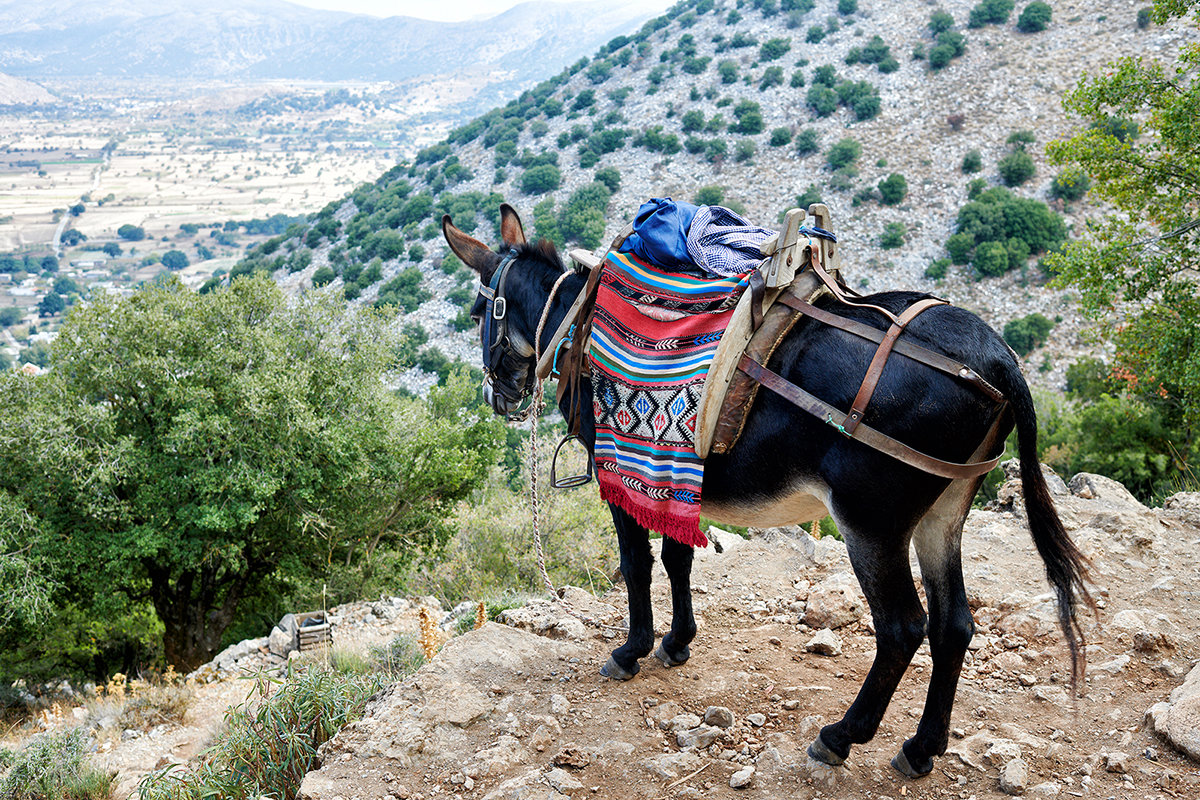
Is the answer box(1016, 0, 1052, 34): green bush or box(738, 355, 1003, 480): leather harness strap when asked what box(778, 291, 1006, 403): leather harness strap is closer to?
box(738, 355, 1003, 480): leather harness strap

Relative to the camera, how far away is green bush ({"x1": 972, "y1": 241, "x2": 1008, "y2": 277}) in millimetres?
38531

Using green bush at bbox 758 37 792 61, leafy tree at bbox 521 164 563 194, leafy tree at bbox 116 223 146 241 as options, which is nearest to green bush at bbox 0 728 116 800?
leafy tree at bbox 521 164 563 194

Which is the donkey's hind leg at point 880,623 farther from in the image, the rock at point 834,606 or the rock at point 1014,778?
the rock at point 834,606

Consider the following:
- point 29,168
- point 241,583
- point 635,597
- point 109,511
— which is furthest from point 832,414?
point 29,168

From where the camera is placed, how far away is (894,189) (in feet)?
146

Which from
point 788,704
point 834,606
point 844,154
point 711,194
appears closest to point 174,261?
→ point 711,194

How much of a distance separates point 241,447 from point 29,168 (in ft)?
654

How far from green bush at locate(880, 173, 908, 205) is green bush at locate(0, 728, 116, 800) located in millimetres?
46890

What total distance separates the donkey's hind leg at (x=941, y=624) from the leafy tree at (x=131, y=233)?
467 ft

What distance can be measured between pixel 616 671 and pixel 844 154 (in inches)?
1951

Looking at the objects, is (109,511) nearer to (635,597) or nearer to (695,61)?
(635,597)

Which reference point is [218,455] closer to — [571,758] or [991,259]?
[571,758]

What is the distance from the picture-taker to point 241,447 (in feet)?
41.7

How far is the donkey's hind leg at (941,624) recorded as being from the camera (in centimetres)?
347
